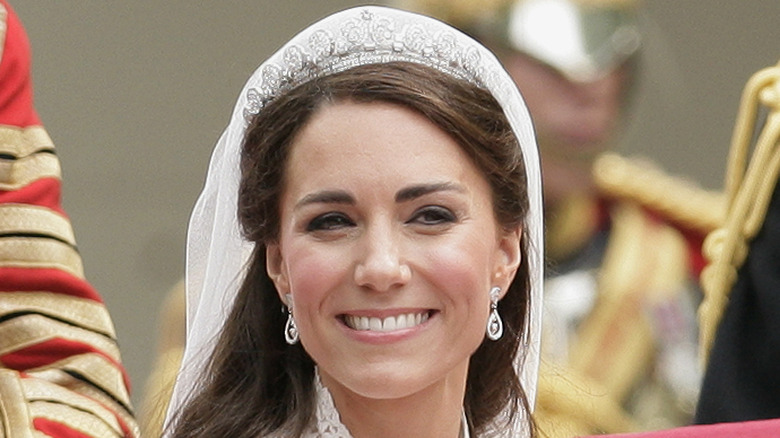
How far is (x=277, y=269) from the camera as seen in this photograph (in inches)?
95.7

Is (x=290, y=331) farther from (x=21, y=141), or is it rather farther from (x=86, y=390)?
(x=21, y=141)

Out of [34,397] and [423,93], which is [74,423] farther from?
[423,93]

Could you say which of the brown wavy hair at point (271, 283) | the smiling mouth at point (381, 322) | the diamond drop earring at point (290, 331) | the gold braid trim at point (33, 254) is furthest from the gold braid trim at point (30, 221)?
the smiling mouth at point (381, 322)

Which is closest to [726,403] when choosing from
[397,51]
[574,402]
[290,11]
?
[397,51]

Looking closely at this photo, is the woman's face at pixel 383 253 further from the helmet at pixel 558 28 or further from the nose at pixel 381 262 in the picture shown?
the helmet at pixel 558 28

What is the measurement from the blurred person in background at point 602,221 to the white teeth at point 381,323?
219 centimetres

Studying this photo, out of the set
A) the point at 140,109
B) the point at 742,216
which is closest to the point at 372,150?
the point at 742,216

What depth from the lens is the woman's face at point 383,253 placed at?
230 centimetres

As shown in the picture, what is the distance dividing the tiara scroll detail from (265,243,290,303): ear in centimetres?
15

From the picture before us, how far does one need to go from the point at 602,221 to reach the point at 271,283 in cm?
254

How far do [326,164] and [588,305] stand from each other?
2508mm

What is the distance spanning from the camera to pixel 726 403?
296 cm

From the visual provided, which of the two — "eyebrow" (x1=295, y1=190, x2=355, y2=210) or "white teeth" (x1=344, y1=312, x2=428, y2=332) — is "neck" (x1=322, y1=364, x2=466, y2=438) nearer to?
"white teeth" (x1=344, y1=312, x2=428, y2=332)

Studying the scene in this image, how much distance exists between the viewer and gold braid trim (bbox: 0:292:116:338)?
8.75 ft
